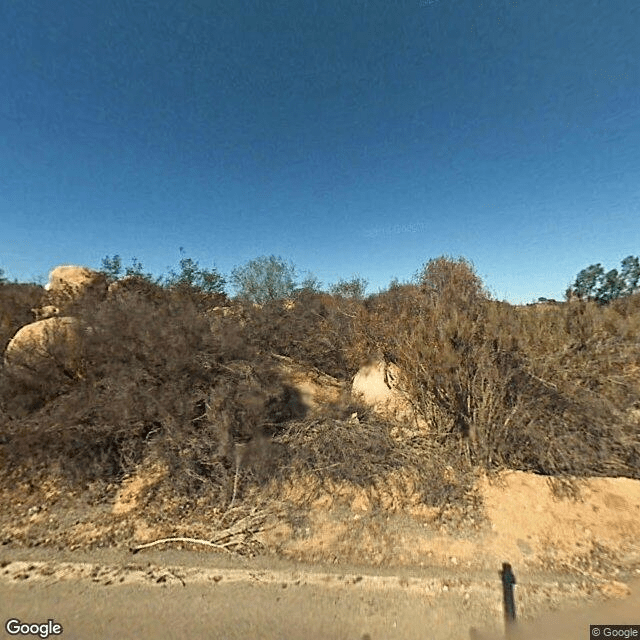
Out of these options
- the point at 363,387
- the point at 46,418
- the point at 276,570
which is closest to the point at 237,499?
the point at 276,570

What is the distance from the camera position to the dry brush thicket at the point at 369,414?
448 cm

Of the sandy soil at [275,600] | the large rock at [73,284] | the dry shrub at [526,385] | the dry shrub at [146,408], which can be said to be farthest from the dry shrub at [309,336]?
the large rock at [73,284]

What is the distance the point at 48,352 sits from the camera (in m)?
5.47

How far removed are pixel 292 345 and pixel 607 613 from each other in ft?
23.4

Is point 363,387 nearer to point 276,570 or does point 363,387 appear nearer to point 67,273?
point 276,570
